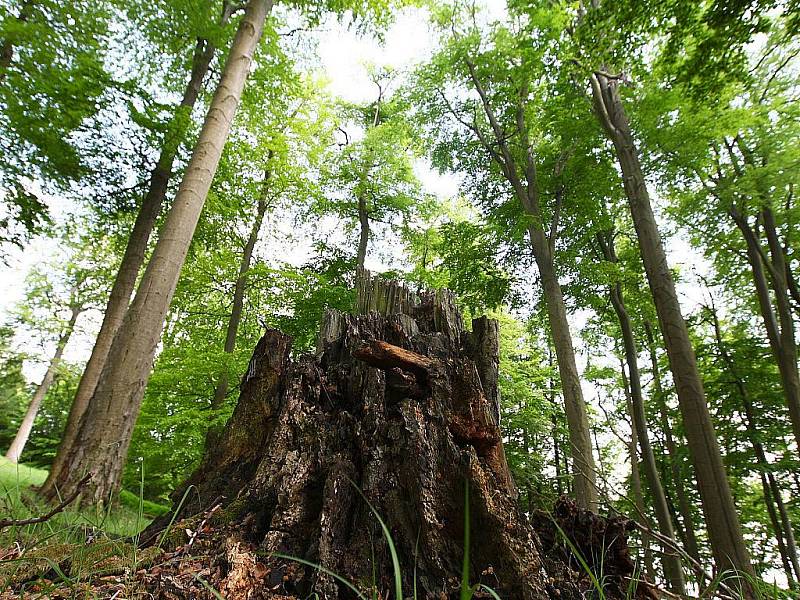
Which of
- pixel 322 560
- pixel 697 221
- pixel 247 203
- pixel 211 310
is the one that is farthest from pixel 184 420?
pixel 697 221

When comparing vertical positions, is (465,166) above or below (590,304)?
above

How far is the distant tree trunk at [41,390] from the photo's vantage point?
17666 millimetres

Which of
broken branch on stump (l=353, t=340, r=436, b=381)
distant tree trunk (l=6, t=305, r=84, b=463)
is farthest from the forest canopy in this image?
distant tree trunk (l=6, t=305, r=84, b=463)

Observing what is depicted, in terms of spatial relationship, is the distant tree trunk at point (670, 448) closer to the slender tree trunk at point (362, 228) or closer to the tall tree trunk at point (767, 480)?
the tall tree trunk at point (767, 480)

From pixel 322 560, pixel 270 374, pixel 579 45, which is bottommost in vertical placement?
pixel 322 560

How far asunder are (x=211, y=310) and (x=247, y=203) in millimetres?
3367

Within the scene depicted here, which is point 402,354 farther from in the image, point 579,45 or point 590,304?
point 590,304

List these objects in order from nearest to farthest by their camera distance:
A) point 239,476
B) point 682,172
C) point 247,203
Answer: point 239,476
point 682,172
point 247,203

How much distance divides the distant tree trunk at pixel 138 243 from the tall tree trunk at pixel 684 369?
7303 mm

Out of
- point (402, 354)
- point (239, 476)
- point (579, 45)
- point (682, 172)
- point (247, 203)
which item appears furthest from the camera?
point (247, 203)

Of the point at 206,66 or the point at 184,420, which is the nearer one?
the point at 184,420

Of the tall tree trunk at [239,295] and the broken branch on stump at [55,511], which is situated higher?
the tall tree trunk at [239,295]

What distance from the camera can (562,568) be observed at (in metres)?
1.30

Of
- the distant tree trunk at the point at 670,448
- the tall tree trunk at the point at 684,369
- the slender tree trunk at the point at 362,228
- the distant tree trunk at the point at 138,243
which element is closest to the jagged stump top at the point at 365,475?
the tall tree trunk at the point at 684,369
